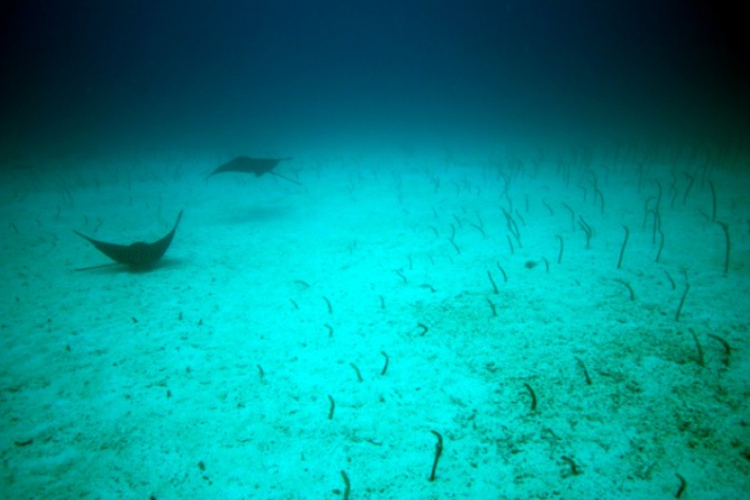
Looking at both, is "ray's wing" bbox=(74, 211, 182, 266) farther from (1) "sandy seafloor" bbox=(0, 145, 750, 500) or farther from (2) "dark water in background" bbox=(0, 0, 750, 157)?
(2) "dark water in background" bbox=(0, 0, 750, 157)

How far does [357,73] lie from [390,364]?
141400 millimetres

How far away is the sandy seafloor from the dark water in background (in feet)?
63.5

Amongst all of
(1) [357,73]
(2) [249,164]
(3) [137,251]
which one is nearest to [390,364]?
(3) [137,251]

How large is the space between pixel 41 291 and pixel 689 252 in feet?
31.6

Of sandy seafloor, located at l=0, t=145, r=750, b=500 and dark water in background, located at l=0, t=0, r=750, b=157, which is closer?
sandy seafloor, located at l=0, t=145, r=750, b=500

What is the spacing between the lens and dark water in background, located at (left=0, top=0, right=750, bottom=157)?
31234mm

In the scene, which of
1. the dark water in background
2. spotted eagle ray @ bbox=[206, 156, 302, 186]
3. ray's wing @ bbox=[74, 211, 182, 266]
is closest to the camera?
ray's wing @ bbox=[74, 211, 182, 266]

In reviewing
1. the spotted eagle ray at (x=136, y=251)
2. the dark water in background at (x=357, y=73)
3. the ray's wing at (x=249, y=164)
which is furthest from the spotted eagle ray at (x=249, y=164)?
the dark water in background at (x=357, y=73)

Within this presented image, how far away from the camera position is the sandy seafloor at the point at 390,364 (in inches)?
85.1

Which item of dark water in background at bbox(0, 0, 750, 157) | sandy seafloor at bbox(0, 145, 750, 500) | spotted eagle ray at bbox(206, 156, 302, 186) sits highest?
dark water in background at bbox(0, 0, 750, 157)

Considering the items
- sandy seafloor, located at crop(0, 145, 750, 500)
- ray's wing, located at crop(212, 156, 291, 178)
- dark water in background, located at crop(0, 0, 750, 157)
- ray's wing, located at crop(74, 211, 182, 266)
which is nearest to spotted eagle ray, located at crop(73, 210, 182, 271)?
ray's wing, located at crop(74, 211, 182, 266)

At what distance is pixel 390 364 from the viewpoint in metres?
3.26

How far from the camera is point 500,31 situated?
282 feet

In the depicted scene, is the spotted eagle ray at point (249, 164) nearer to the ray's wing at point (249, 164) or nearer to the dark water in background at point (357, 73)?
the ray's wing at point (249, 164)
